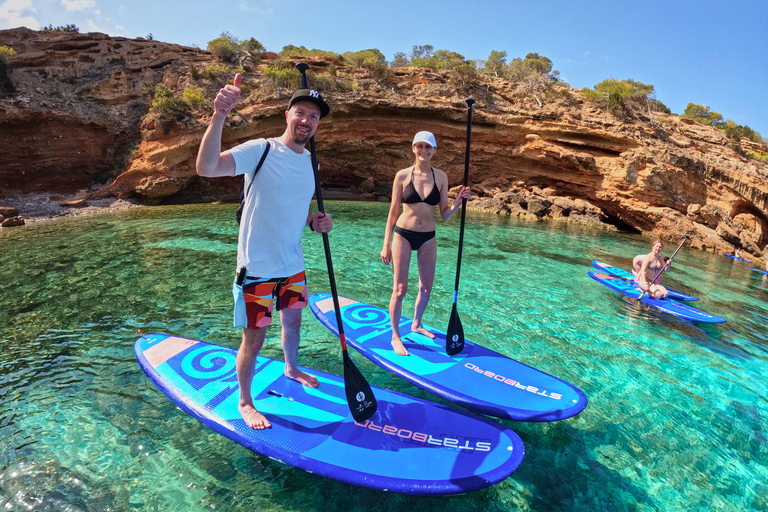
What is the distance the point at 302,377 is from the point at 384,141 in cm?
1983

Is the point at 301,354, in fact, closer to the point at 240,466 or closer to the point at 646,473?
the point at 240,466

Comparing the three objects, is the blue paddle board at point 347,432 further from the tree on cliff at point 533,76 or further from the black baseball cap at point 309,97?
the tree on cliff at point 533,76

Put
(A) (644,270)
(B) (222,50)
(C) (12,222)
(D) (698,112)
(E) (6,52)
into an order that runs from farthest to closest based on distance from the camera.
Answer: (D) (698,112) < (B) (222,50) < (E) (6,52) < (C) (12,222) < (A) (644,270)

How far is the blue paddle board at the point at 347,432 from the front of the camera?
7.68ft

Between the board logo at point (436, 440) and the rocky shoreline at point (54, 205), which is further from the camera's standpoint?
the rocky shoreline at point (54, 205)

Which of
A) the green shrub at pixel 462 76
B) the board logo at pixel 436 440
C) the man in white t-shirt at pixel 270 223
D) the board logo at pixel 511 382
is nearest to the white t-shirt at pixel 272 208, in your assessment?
the man in white t-shirt at pixel 270 223

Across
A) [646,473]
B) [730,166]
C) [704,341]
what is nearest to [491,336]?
[646,473]

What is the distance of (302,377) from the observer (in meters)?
3.34

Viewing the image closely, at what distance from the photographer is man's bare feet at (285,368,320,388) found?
3298mm

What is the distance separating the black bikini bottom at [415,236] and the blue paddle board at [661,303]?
5.00m

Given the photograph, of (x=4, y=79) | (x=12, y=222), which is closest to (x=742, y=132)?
(x=12, y=222)

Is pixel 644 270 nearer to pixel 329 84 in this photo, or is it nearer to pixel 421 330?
pixel 421 330

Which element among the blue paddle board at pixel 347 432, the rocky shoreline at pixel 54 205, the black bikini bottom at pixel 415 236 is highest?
the black bikini bottom at pixel 415 236

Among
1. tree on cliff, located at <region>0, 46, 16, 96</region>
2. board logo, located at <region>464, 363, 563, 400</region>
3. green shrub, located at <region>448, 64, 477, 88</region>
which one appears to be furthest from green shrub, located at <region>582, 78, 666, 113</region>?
tree on cliff, located at <region>0, 46, 16, 96</region>
